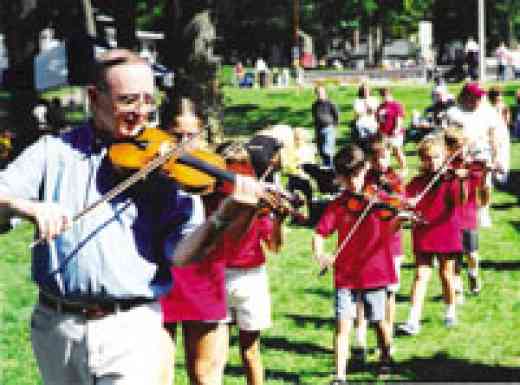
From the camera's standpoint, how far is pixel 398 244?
316 inches

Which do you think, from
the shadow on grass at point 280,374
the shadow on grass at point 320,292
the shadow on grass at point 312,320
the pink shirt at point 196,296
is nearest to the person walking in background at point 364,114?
the shadow on grass at point 320,292

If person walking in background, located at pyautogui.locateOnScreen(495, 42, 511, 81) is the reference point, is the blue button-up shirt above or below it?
above

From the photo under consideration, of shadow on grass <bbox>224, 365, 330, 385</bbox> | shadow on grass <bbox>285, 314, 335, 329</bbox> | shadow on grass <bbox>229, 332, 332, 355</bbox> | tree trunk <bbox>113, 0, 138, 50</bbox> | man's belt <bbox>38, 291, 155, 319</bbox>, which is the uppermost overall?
tree trunk <bbox>113, 0, 138, 50</bbox>

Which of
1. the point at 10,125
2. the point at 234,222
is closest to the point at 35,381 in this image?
the point at 234,222

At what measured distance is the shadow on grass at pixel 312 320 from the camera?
323 inches

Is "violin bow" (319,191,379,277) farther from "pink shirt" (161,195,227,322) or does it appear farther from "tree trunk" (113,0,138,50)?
"tree trunk" (113,0,138,50)

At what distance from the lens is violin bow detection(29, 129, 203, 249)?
3.23m

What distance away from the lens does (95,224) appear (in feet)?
10.7

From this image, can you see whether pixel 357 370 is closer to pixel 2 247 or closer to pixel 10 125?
pixel 2 247

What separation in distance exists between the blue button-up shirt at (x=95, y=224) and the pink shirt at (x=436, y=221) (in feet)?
14.8

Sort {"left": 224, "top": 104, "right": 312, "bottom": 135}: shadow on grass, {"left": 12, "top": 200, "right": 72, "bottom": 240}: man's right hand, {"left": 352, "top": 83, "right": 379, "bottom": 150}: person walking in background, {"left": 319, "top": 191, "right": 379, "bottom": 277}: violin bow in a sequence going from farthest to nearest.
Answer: {"left": 224, "top": 104, "right": 312, "bottom": 135}: shadow on grass
{"left": 352, "top": 83, "right": 379, "bottom": 150}: person walking in background
{"left": 319, "top": 191, "right": 379, "bottom": 277}: violin bow
{"left": 12, "top": 200, "right": 72, "bottom": 240}: man's right hand

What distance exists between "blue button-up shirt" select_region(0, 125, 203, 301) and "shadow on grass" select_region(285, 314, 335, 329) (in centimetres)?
483

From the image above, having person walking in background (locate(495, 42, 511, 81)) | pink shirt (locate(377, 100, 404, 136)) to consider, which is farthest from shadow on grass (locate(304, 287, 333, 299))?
person walking in background (locate(495, 42, 511, 81))

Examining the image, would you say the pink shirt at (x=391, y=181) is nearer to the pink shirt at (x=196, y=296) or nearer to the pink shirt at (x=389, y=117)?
the pink shirt at (x=196, y=296)
